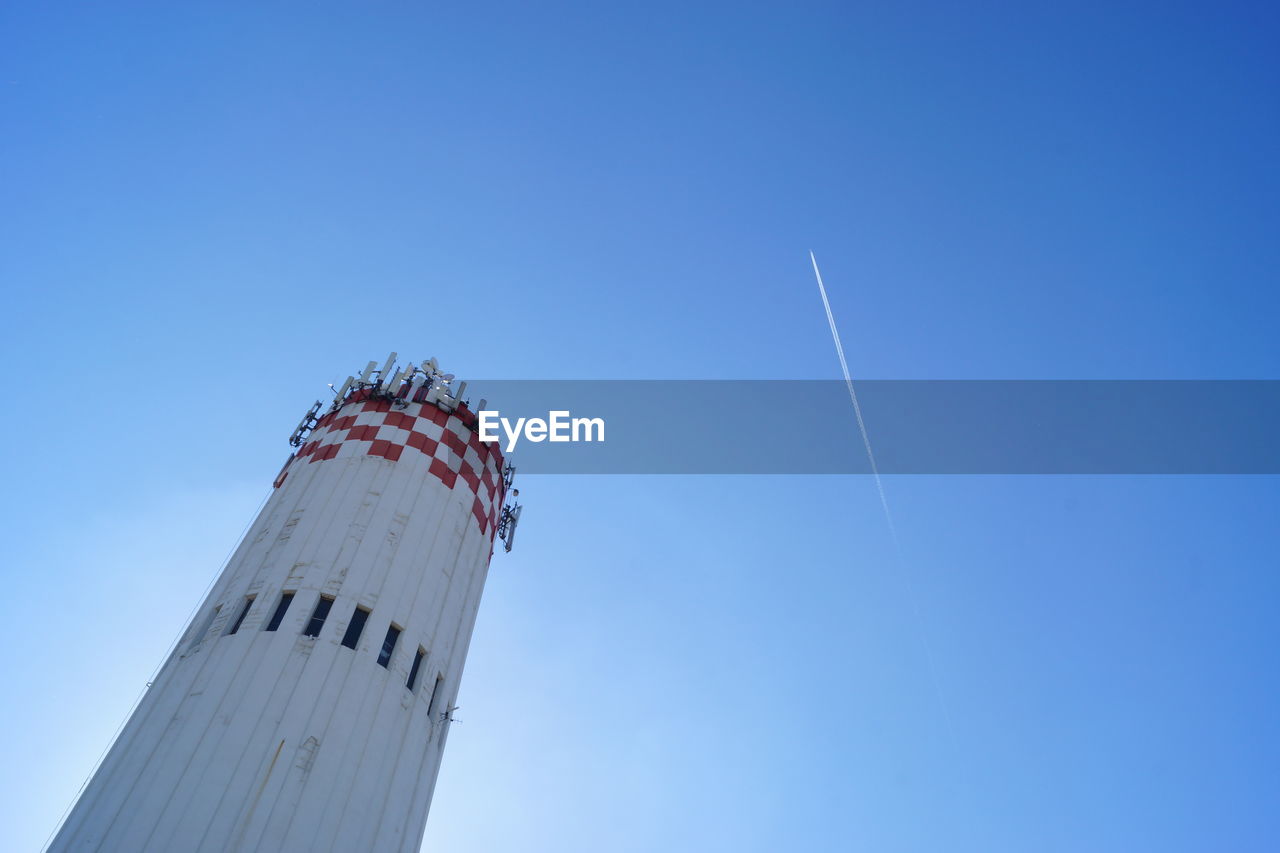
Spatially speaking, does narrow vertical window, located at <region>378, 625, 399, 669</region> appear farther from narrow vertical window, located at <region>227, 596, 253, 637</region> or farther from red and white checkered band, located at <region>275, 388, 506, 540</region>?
red and white checkered band, located at <region>275, 388, 506, 540</region>

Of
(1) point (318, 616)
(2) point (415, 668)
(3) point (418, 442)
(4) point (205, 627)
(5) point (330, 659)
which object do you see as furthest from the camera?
(3) point (418, 442)

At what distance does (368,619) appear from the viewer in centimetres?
2492

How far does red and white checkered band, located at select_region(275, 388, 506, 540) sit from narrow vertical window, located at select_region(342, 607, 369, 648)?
6.41 metres

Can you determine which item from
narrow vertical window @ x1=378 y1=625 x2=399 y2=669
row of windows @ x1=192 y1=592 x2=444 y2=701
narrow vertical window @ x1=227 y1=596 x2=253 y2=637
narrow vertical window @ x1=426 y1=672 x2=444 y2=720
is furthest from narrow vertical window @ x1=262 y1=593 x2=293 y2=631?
narrow vertical window @ x1=426 y1=672 x2=444 y2=720

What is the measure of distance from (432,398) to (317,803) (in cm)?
1548

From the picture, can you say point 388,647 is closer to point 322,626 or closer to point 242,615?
point 322,626

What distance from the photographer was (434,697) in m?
26.2

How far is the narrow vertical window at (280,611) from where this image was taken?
24.2 m

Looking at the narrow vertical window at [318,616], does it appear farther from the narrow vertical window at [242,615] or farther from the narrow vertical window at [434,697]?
the narrow vertical window at [434,697]

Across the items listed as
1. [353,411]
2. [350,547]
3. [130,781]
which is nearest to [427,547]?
[350,547]

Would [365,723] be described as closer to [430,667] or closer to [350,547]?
[430,667]

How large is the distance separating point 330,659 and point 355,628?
4.51 ft

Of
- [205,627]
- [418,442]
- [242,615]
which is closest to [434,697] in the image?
[242,615]

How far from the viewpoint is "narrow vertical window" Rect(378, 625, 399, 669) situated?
81.1 feet
